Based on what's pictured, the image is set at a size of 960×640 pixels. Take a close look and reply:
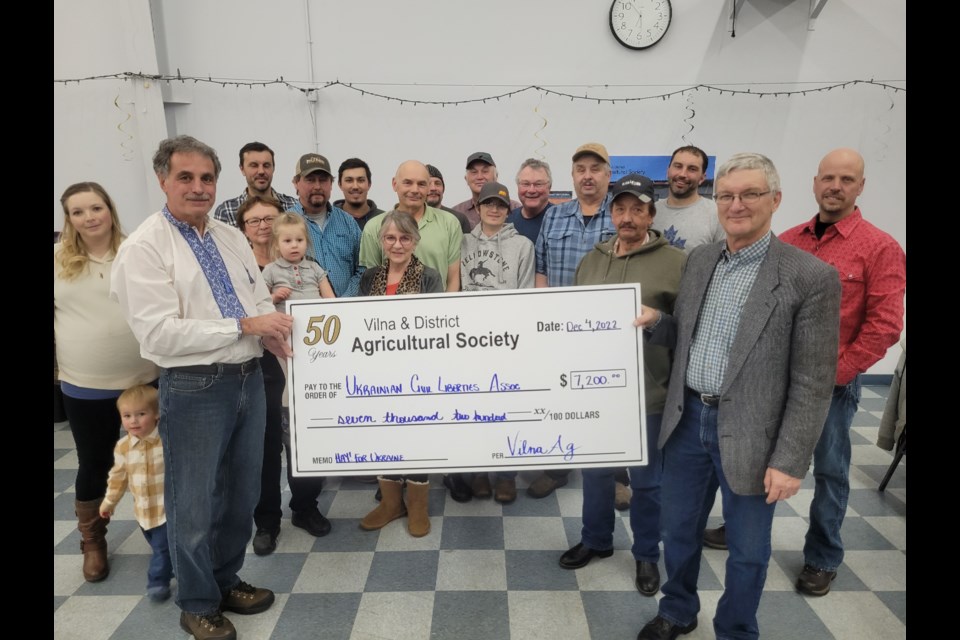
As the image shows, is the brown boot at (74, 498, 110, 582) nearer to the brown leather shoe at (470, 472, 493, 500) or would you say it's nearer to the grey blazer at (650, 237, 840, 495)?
the brown leather shoe at (470, 472, 493, 500)

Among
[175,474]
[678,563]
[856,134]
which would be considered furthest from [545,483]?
[856,134]

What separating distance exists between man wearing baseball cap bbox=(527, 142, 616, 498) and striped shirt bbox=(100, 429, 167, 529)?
71.9 inches

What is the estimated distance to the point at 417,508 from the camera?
245cm

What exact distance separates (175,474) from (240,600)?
650mm

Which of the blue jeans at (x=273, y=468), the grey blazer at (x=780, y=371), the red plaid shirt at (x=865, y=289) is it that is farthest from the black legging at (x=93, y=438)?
the red plaid shirt at (x=865, y=289)

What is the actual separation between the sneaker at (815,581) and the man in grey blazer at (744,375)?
644 millimetres

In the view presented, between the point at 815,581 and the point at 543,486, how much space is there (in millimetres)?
1253

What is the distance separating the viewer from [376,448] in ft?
5.88

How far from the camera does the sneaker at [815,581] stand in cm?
201

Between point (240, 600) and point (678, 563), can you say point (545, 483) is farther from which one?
point (240, 600)

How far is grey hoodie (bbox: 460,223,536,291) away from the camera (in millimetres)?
2443

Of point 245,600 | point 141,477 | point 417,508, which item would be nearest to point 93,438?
point 141,477

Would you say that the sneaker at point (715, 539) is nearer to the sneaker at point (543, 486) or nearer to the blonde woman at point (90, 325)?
the sneaker at point (543, 486)
